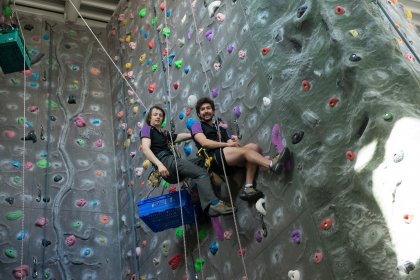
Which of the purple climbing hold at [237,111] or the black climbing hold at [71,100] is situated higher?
the black climbing hold at [71,100]

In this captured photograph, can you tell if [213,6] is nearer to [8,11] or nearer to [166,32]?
[166,32]

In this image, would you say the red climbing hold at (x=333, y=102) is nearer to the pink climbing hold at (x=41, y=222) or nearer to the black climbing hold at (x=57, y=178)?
the pink climbing hold at (x=41, y=222)

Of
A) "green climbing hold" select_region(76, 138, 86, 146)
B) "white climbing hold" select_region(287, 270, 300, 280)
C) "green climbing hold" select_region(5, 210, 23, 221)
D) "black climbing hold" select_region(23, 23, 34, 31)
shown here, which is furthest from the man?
"black climbing hold" select_region(23, 23, 34, 31)

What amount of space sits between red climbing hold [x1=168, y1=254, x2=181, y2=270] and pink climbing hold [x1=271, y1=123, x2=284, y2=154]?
5.31ft

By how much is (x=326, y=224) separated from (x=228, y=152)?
43.8 inches

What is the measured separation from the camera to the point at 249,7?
4773mm

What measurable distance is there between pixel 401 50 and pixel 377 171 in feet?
3.11

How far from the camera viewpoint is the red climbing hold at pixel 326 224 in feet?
11.0

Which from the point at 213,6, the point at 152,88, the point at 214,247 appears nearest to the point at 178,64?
the point at 152,88

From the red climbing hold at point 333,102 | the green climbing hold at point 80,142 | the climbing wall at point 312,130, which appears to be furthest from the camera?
the green climbing hold at point 80,142

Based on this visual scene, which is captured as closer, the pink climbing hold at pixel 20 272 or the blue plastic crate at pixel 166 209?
the blue plastic crate at pixel 166 209

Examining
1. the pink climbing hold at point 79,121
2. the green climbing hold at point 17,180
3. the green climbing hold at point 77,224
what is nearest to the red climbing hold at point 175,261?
the green climbing hold at point 77,224

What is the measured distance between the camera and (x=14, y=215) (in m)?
5.94

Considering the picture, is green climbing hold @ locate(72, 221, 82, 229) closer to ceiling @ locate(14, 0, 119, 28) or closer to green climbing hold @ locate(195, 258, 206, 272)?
green climbing hold @ locate(195, 258, 206, 272)
